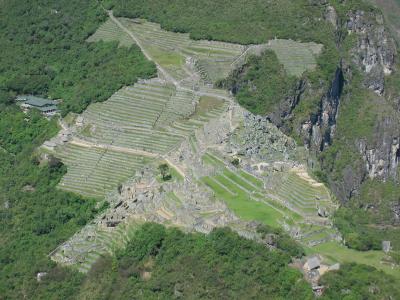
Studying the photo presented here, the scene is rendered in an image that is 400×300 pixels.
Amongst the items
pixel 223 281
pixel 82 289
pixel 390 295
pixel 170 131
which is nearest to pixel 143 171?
pixel 170 131

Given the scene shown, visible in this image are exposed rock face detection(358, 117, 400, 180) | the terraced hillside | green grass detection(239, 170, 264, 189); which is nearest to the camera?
the terraced hillside

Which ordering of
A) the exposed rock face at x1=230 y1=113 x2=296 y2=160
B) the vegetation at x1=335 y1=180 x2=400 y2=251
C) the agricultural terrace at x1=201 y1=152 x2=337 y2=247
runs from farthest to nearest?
the vegetation at x1=335 y1=180 x2=400 y2=251 < the exposed rock face at x1=230 y1=113 x2=296 y2=160 < the agricultural terrace at x1=201 y1=152 x2=337 y2=247

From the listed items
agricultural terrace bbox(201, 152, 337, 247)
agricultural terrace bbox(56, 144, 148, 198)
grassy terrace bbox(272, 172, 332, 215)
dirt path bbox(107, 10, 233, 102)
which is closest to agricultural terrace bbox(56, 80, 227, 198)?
agricultural terrace bbox(56, 144, 148, 198)

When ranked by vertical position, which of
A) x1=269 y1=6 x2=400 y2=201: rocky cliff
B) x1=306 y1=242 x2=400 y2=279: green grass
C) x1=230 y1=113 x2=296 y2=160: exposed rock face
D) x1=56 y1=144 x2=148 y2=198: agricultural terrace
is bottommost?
x1=269 y1=6 x2=400 y2=201: rocky cliff

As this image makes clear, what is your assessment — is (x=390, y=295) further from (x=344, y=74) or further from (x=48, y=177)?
(x=344, y=74)

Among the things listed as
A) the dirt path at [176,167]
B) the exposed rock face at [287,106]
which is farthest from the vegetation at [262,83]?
the dirt path at [176,167]

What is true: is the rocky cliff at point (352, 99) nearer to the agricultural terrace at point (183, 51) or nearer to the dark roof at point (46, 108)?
the agricultural terrace at point (183, 51)

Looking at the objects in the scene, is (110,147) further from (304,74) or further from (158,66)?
(304,74)

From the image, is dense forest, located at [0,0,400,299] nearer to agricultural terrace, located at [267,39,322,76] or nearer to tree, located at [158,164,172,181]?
agricultural terrace, located at [267,39,322,76]
